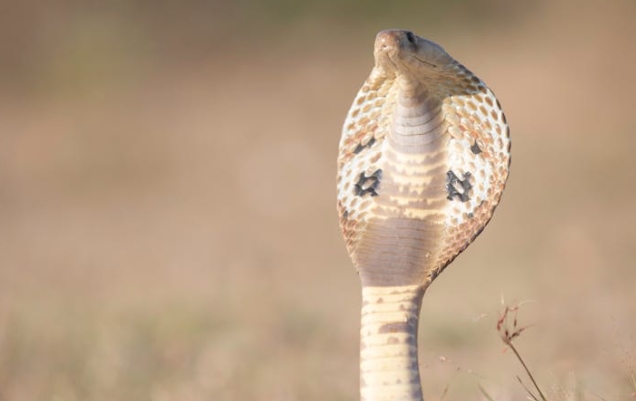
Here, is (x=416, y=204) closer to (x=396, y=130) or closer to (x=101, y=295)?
(x=396, y=130)

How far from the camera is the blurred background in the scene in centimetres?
529

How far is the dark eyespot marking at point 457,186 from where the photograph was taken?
3.28 metres

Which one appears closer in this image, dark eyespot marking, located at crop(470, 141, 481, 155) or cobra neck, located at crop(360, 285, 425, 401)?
cobra neck, located at crop(360, 285, 425, 401)

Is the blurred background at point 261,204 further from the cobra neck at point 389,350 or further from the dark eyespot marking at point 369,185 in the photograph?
the dark eyespot marking at point 369,185

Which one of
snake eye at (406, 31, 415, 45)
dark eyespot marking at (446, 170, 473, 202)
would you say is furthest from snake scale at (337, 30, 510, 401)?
snake eye at (406, 31, 415, 45)

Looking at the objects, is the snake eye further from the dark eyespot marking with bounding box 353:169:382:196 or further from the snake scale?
the dark eyespot marking with bounding box 353:169:382:196

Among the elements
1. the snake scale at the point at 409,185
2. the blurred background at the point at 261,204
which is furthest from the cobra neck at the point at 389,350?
the blurred background at the point at 261,204

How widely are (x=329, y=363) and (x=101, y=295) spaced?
8.32 ft

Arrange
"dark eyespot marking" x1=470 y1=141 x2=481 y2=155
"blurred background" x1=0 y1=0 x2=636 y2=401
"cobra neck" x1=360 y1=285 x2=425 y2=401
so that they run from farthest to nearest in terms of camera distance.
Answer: "blurred background" x1=0 y1=0 x2=636 y2=401 < "dark eyespot marking" x1=470 y1=141 x2=481 y2=155 < "cobra neck" x1=360 y1=285 x2=425 y2=401

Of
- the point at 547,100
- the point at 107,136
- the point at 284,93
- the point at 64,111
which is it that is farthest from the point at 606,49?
the point at 64,111

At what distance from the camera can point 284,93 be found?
1616 centimetres

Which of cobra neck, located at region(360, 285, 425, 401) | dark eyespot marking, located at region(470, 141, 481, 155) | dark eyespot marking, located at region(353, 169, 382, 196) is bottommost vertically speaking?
cobra neck, located at region(360, 285, 425, 401)

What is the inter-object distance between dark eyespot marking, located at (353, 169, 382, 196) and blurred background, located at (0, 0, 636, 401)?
448mm

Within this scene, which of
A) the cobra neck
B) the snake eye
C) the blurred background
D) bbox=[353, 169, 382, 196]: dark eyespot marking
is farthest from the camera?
the blurred background
